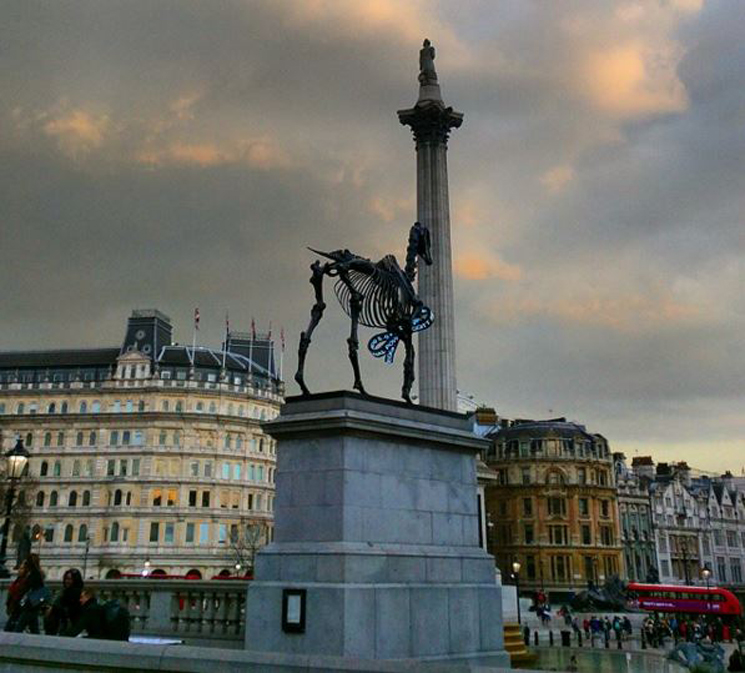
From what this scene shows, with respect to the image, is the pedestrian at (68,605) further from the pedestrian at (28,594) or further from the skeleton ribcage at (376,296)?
the skeleton ribcage at (376,296)

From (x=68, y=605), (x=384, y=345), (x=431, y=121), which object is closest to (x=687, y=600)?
(x=431, y=121)

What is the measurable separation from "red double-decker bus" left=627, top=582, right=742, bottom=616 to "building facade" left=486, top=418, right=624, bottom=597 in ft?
63.1

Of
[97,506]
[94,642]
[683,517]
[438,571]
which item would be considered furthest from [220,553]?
[94,642]

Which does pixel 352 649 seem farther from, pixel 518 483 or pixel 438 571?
pixel 518 483

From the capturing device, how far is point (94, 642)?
1012 cm

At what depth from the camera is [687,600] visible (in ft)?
202

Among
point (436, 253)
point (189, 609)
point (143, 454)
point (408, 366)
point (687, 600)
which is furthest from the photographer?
point (143, 454)

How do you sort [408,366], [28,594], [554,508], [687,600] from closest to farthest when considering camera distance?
[28,594], [408,366], [687,600], [554,508]

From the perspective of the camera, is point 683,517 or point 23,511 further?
point 683,517

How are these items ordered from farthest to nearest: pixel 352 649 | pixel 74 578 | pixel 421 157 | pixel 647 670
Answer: pixel 421 157, pixel 647 670, pixel 352 649, pixel 74 578

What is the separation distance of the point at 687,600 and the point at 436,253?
33540mm

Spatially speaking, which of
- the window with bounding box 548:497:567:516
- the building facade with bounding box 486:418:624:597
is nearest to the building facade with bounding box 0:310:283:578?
the building facade with bounding box 486:418:624:597

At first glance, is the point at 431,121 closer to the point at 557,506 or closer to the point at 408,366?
the point at 408,366

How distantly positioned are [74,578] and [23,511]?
68.7m
